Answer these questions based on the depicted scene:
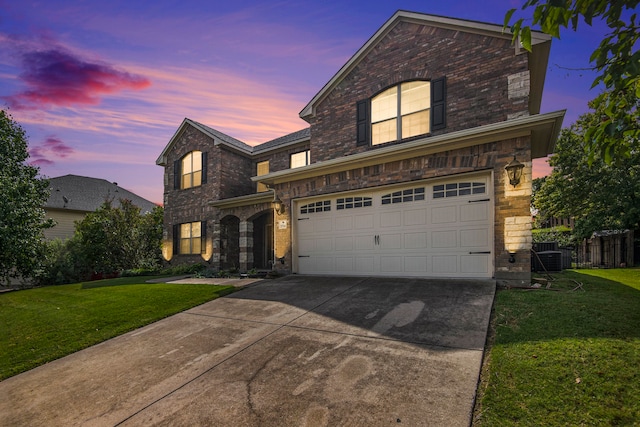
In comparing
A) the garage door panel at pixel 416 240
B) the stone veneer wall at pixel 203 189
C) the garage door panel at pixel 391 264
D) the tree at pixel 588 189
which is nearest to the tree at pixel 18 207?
the stone veneer wall at pixel 203 189

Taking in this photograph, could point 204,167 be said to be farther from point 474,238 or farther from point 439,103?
point 474,238

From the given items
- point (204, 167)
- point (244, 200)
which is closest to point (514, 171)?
point (244, 200)

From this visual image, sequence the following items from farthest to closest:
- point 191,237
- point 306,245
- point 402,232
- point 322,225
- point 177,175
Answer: point 177,175, point 191,237, point 306,245, point 322,225, point 402,232

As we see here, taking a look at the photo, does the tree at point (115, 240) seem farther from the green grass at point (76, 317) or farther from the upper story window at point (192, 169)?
the green grass at point (76, 317)

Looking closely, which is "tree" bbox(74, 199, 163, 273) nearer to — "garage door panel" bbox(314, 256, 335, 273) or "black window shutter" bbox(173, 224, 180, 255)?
"black window shutter" bbox(173, 224, 180, 255)

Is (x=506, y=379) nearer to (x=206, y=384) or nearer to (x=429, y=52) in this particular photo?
(x=206, y=384)

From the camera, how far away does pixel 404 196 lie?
850cm

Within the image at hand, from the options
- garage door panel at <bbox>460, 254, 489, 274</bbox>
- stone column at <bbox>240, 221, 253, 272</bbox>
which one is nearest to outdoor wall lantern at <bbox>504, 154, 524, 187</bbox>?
garage door panel at <bbox>460, 254, 489, 274</bbox>

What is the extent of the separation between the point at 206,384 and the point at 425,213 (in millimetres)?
6484

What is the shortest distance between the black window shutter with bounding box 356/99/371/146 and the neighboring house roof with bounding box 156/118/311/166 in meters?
4.07

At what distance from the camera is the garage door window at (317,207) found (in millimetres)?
9961

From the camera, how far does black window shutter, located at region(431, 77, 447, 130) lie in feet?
29.0

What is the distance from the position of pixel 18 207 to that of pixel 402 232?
15811 millimetres

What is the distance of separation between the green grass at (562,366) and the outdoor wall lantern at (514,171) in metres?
2.74
